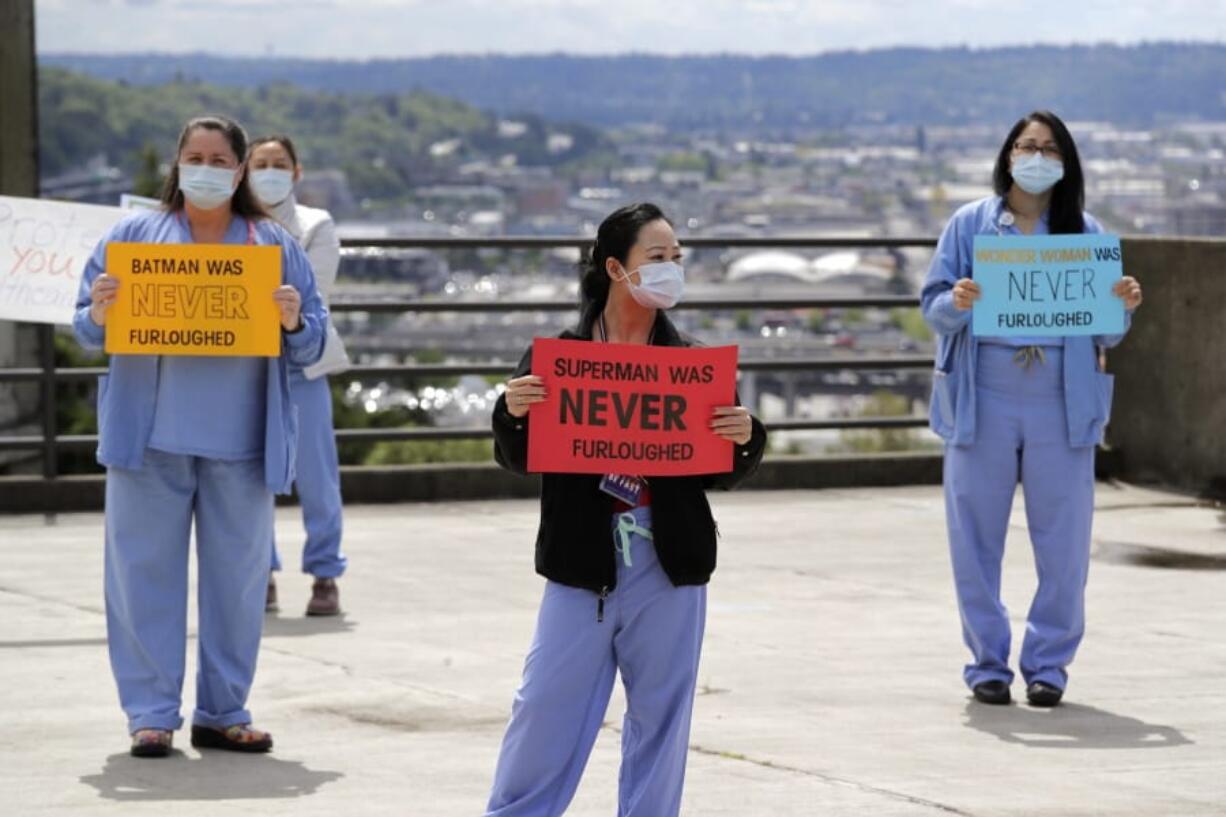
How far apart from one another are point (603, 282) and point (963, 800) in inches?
83.6

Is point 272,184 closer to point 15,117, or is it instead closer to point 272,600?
point 272,600

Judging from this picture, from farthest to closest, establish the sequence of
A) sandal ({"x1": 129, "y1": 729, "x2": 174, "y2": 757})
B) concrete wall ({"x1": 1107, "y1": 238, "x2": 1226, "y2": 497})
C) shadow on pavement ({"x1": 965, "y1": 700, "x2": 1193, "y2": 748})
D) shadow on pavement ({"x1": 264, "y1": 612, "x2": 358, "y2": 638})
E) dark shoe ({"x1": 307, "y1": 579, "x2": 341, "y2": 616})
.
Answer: concrete wall ({"x1": 1107, "y1": 238, "x2": 1226, "y2": 497})
dark shoe ({"x1": 307, "y1": 579, "x2": 341, "y2": 616})
shadow on pavement ({"x1": 264, "y1": 612, "x2": 358, "y2": 638})
shadow on pavement ({"x1": 965, "y1": 700, "x2": 1193, "y2": 748})
sandal ({"x1": 129, "y1": 729, "x2": 174, "y2": 757})

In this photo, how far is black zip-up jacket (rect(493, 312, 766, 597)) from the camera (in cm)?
559

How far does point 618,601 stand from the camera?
564 cm

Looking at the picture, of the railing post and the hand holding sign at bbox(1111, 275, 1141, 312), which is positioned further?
the railing post

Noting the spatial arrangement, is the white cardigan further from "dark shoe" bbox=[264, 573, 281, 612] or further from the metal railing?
the metal railing

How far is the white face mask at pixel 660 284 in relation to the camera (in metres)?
5.63

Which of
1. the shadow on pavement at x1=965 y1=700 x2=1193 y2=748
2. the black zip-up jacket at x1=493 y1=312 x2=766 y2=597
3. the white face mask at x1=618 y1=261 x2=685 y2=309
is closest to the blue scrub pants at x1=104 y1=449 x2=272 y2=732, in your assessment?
the black zip-up jacket at x1=493 y1=312 x2=766 y2=597

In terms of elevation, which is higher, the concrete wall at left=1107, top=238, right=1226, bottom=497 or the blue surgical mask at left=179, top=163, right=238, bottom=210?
the blue surgical mask at left=179, top=163, right=238, bottom=210

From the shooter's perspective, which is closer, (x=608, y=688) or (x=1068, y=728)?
(x=608, y=688)

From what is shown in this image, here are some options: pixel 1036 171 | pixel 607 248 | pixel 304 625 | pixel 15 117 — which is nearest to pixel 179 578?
pixel 304 625

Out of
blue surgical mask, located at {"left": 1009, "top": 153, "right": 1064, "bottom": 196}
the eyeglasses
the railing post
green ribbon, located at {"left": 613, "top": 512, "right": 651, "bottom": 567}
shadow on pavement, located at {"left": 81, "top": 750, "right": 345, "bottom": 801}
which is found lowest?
shadow on pavement, located at {"left": 81, "top": 750, "right": 345, "bottom": 801}

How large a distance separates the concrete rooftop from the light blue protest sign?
1344mm

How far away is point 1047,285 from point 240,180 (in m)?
2.85
